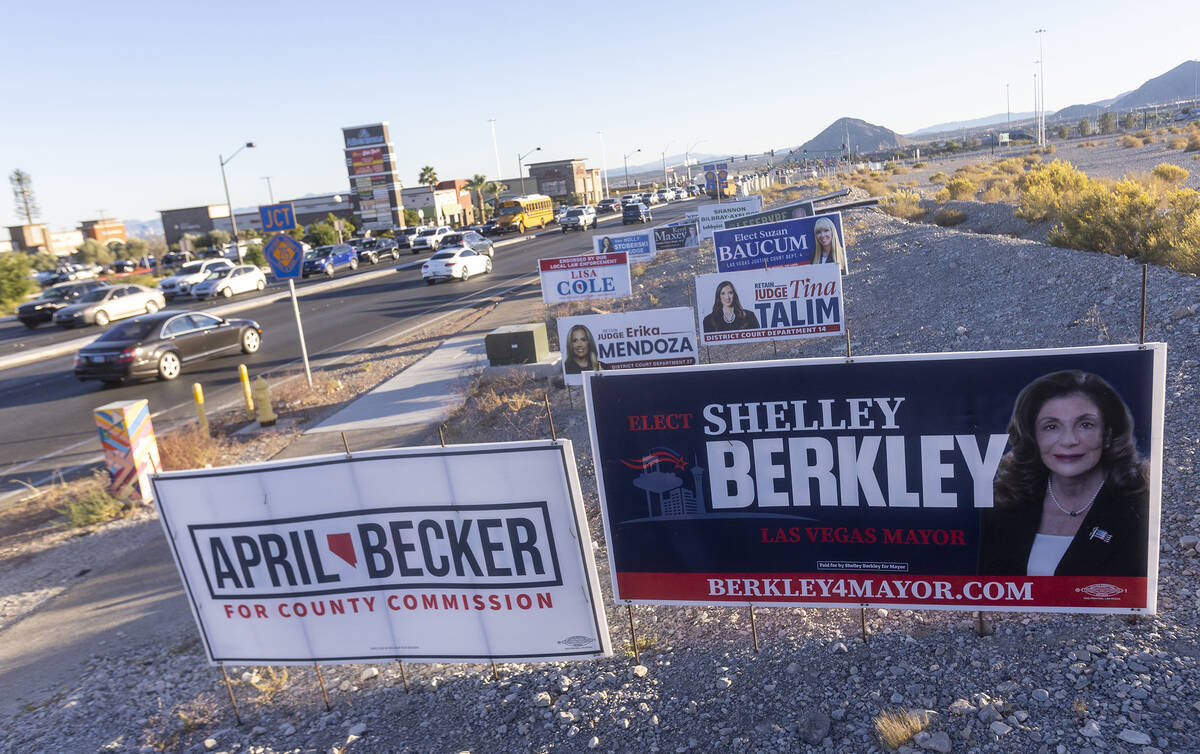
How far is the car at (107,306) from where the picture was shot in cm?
3112

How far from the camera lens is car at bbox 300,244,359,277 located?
4378cm

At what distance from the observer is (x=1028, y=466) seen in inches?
160

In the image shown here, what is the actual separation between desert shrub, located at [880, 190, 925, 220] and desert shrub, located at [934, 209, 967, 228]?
8.36 ft

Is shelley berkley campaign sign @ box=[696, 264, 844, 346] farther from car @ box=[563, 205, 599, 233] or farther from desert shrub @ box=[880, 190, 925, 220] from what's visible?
car @ box=[563, 205, 599, 233]

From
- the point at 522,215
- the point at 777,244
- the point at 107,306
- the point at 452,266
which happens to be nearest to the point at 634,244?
the point at 777,244

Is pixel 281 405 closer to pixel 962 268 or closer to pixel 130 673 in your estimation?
pixel 130 673

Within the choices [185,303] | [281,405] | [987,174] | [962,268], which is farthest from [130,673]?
[987,174]

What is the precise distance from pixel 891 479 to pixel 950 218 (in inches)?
1028

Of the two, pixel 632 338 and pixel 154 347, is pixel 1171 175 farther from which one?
pixel 154 347

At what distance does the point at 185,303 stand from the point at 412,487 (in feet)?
121

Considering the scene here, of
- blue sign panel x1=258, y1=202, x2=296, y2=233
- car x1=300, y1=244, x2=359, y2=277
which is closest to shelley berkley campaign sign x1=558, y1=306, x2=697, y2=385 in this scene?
blue sign panel x1=258, y1=202, x2=296, y2=233

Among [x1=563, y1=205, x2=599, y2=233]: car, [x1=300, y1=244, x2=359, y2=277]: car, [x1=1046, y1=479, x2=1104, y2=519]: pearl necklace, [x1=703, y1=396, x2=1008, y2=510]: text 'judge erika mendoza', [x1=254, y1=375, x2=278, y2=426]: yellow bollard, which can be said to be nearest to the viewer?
[x1=1046, y1=479, x2=1104, y2=519]: pearl necklace

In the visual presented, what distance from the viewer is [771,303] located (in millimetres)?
10914

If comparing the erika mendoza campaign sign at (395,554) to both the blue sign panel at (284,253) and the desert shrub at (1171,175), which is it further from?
the desert shrub at (1171,175)
